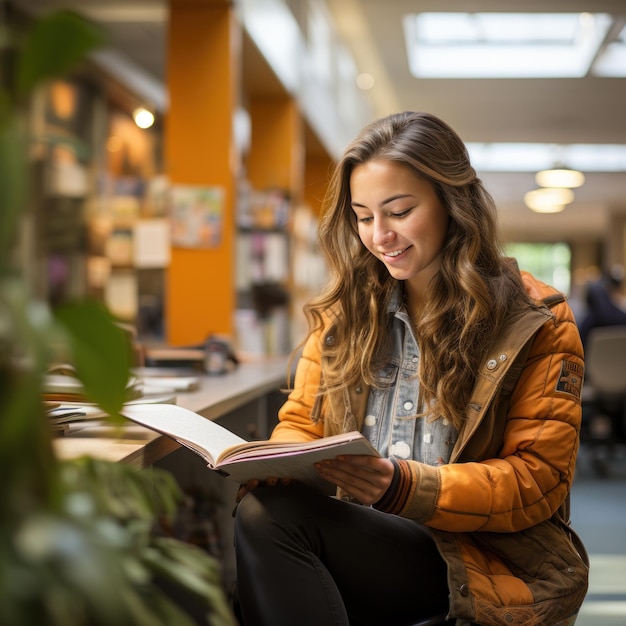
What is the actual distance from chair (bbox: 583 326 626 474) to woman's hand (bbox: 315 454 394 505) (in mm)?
4627

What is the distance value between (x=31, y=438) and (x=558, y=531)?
3.70ft

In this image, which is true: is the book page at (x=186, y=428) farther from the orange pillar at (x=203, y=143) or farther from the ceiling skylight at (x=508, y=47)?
the ceiling skylight at (x=508, y=47)

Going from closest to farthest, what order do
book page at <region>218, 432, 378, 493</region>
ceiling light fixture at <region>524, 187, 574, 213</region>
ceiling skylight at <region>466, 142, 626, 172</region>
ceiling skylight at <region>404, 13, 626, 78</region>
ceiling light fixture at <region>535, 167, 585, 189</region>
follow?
book page at <region>218, 432, 378, 493</region>
ceiling skylight at <region>404, 13, 626, 78</region>
ceiling light fixture at <region>535, 167, 585, 189</region>
ceiling light fixture at <region>524, 187, 574, 213</region>
ceiling skylight at <region>466, 142, 626, 172</region>

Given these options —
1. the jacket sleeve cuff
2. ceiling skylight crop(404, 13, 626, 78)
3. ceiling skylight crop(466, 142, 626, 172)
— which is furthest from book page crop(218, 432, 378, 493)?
ceiling skylight crop(466, 142, 626, 172)

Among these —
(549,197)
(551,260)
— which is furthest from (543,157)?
(551,260)

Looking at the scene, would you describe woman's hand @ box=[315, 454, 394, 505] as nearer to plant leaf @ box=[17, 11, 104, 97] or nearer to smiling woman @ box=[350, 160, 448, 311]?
smiling woman @ box=[350, 160, 448, 311]

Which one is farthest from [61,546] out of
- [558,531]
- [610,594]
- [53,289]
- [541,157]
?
[541,157]

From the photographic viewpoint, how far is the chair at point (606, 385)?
18.4ft

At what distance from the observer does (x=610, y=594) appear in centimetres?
303

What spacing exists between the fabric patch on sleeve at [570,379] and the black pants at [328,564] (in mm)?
323

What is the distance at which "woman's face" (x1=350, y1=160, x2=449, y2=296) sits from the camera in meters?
1.55

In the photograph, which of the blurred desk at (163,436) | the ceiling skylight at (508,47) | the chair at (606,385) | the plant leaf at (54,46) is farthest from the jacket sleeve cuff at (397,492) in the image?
the ceiling skylight at (508,47)

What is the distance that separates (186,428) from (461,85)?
7.81 metres

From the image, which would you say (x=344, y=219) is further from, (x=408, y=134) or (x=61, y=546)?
(x=61, y=546)
